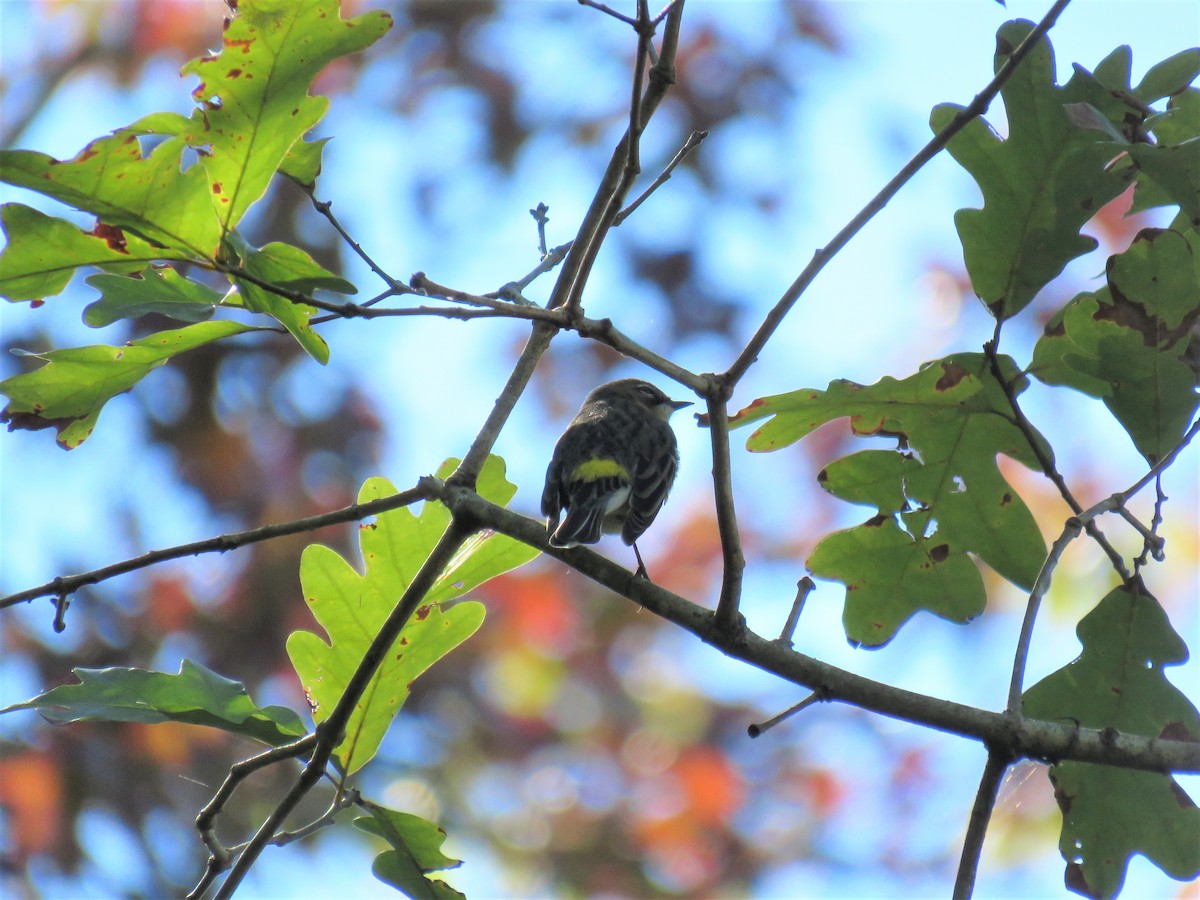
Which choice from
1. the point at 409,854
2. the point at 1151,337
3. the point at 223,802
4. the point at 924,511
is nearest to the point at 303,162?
the point at 223,802

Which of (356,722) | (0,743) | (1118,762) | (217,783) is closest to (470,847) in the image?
(217,783)

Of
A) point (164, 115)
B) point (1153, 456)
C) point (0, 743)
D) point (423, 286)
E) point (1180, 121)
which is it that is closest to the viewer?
point (423, 286)

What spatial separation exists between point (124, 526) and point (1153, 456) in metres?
7.28

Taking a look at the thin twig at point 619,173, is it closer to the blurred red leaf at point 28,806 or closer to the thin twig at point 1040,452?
the thin twig at point 1040,452

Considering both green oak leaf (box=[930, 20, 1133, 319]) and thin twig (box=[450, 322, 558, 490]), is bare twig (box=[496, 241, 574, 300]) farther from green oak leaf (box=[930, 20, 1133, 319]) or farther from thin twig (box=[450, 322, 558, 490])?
green oak leaf (box=[930, 20, 1133, 319])

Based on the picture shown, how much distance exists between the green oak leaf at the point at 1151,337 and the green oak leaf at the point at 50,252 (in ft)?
5.66

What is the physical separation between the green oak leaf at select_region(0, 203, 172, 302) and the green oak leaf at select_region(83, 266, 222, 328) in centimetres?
7

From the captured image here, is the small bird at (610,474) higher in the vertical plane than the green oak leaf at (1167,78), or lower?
higher

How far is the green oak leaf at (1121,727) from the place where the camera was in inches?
91.4

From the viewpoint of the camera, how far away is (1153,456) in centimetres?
219

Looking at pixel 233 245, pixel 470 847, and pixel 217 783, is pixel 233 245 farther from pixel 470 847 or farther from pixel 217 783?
pixel 470 847

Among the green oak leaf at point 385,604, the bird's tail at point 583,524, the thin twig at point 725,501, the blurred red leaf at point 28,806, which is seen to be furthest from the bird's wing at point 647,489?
the blurred red leaf at point 28,806

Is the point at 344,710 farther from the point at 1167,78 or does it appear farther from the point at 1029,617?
the point at 1167,78

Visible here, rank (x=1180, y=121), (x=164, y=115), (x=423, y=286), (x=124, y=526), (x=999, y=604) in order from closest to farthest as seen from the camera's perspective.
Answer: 1. (x=423, y=286)
2. (x=164, y=115)
3. (x=1180, y=121)
4. (x=124, y=526)
5. (x=999, y=604)
